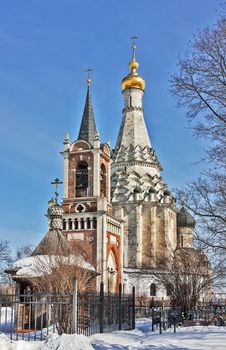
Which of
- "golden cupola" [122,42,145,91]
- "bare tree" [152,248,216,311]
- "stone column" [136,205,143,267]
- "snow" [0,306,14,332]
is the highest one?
"golden cupola" [122,42,145,91]

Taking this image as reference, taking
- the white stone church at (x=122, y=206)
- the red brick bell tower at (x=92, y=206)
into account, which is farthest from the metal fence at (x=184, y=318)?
the red brick bell tower at (x=92, y=206)

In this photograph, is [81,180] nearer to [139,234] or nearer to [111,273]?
[111,273]

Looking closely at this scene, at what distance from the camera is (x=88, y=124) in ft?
145

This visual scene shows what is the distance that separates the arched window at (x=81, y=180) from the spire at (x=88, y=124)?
208 cm

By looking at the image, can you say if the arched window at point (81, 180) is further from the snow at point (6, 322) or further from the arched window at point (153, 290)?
the snow at point (6, 322)

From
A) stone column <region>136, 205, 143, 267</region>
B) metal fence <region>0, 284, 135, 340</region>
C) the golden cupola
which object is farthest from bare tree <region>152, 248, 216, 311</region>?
the golden cupola

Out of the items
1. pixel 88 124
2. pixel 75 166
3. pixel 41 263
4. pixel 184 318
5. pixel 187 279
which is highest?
pixel 88 124

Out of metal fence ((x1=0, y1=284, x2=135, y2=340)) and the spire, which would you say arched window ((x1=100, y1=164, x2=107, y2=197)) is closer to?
the spire

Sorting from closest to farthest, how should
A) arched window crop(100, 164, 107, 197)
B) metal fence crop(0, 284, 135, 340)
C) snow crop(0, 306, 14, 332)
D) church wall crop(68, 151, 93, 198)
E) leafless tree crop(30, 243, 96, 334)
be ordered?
metal fence crop(0, 284, 135, 340), snow crop(0, 306, 14, 332), leafless tree crop(30, 243, 96, 334), church wall crop(68, 151, 93, 198), arched window crop(100, 164, 107, 197)

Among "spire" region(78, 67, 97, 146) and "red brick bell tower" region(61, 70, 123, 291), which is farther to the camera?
"spire" region(78, 67, 97, 146)

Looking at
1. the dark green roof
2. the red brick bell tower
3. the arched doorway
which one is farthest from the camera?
the dark green roof

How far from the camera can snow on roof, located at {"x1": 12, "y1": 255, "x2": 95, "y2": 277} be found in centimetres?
2242

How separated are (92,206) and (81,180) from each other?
9.86 feet

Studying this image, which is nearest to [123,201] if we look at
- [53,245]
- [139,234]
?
[139,234]
